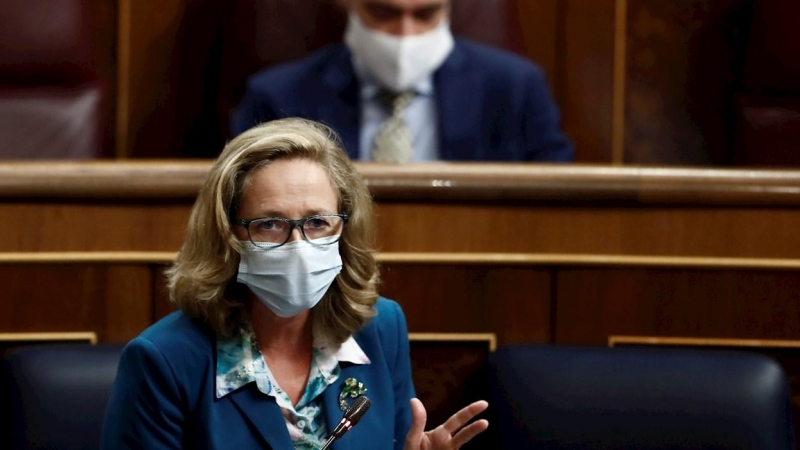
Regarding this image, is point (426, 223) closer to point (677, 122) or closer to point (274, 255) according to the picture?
point (274, 255)

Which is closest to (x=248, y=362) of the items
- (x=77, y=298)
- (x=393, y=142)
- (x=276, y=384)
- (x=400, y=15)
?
(x=276, y=384)

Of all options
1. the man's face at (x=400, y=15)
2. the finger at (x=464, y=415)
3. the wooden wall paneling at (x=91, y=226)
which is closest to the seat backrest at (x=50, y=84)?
the man's face at (x=400, y=15)

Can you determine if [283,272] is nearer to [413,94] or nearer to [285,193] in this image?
[285,193]

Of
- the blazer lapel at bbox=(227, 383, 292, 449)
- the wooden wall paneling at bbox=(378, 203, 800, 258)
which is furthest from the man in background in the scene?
the blazer lapel at bbox=(227, 383, 292, 449)

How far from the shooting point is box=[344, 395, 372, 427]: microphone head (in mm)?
669

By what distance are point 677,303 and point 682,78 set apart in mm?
607

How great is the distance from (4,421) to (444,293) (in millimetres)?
305

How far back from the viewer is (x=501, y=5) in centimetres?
136

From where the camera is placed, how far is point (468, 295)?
2.85 ft

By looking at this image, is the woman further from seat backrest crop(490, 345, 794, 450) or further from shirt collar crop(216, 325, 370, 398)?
seat backrest crop(490, 345, 794, 450)

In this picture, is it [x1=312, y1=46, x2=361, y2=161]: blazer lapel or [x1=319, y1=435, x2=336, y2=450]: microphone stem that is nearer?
[x1=319, y1=435, x2=336, y2=450]: microphone stem

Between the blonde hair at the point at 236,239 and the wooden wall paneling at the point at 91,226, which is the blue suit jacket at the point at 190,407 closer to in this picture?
the blonde hair at the point at 236,239

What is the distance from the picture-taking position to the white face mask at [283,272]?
66cm

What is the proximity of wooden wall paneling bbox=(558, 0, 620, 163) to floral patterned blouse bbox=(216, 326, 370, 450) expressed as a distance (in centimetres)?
76
